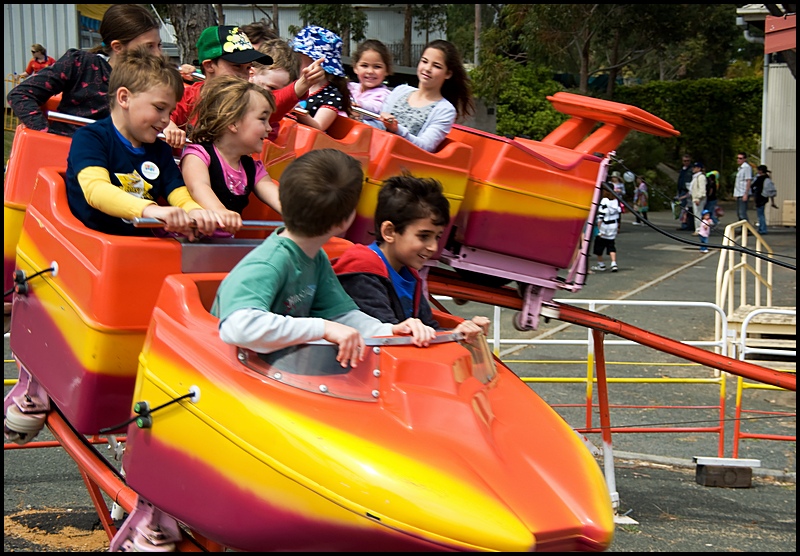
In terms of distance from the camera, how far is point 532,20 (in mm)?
23672

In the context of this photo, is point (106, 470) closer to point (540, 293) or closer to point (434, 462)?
point (434, 462)

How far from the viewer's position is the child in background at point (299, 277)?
7.66 ft

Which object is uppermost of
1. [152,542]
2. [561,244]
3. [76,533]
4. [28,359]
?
[561,244]

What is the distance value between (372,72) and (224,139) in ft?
7.32

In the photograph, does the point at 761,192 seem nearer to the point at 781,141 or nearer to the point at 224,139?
the point at 781,141

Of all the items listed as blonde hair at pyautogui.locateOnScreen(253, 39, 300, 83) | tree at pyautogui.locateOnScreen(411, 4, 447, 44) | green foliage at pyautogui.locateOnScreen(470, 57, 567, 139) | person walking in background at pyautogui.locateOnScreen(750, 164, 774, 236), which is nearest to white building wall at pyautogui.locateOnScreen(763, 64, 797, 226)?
person walking in background at pyautogui.locateOnScreen(750, 164, 774, 236)

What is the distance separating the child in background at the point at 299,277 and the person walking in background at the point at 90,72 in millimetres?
2085

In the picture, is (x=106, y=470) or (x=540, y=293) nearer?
(x=106, y=470)

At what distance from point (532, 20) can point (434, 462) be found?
2284 cm

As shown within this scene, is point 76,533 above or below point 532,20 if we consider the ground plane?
below

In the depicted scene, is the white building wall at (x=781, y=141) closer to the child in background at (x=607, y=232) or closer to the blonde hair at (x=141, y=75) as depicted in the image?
the child in background at (x=607, y=232)

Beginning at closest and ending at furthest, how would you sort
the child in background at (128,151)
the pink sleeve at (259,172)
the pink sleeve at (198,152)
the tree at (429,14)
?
the child in background at (128,151) < the pink sleeve at (198,152) < the pink sleeve at (259,172) < the tree at (429,14)

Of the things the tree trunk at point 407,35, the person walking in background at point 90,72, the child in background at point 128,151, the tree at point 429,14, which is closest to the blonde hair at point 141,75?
the child in background at point 128,151

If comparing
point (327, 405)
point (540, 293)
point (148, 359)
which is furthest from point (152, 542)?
point (540, 293)
